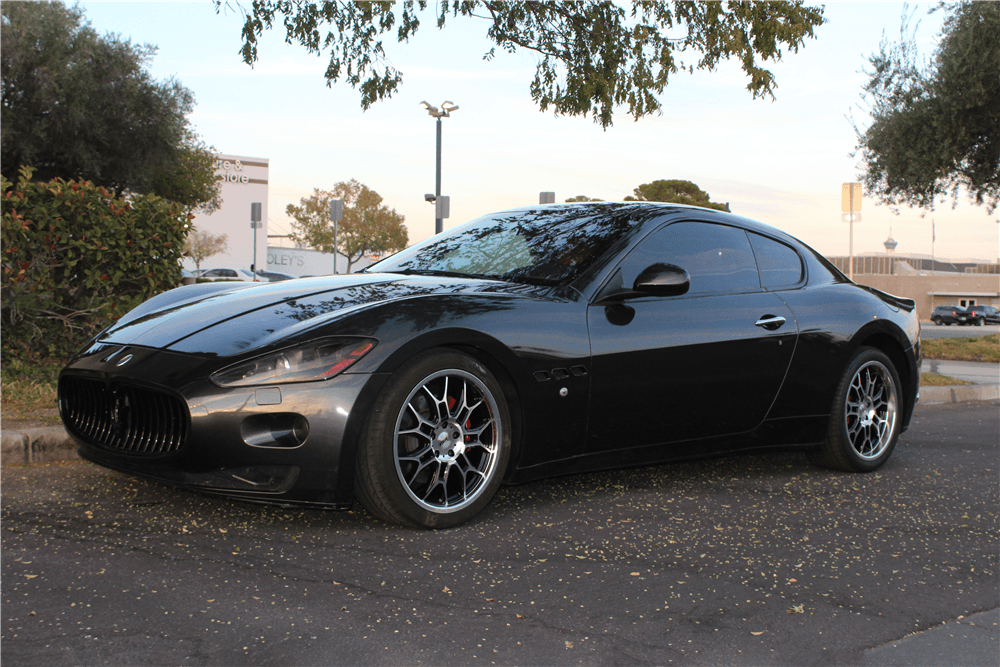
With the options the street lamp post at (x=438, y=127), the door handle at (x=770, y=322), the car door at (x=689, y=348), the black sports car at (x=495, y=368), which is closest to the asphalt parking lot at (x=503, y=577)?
the black sports car at (x=495, y=368)

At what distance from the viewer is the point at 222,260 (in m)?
74.2

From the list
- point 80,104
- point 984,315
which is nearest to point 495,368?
point 80,104

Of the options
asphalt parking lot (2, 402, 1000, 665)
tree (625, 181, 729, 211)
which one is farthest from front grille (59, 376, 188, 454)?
tree (625, 181, 729, 211)

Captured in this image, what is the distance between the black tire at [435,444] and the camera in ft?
10.9

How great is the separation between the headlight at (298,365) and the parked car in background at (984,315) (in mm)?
68418

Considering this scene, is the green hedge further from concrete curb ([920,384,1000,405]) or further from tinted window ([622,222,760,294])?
concrete curb ([920,384,1000,405])

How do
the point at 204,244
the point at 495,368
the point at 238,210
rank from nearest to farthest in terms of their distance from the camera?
the point at 495,368 → the point at 204,244 → the point at 238,210

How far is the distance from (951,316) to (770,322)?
2593 inches

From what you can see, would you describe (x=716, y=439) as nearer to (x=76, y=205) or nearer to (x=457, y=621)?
(x=457, y=621)

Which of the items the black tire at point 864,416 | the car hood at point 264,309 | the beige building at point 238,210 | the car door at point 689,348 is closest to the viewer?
the car hood at point 264,309

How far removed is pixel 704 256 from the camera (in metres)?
4.57

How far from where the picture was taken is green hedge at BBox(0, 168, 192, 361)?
6.26 metres

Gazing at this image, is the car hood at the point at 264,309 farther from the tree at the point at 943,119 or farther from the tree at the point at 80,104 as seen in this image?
the tree at the point at 80,104

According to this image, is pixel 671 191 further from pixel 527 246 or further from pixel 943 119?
pixel 527 246
